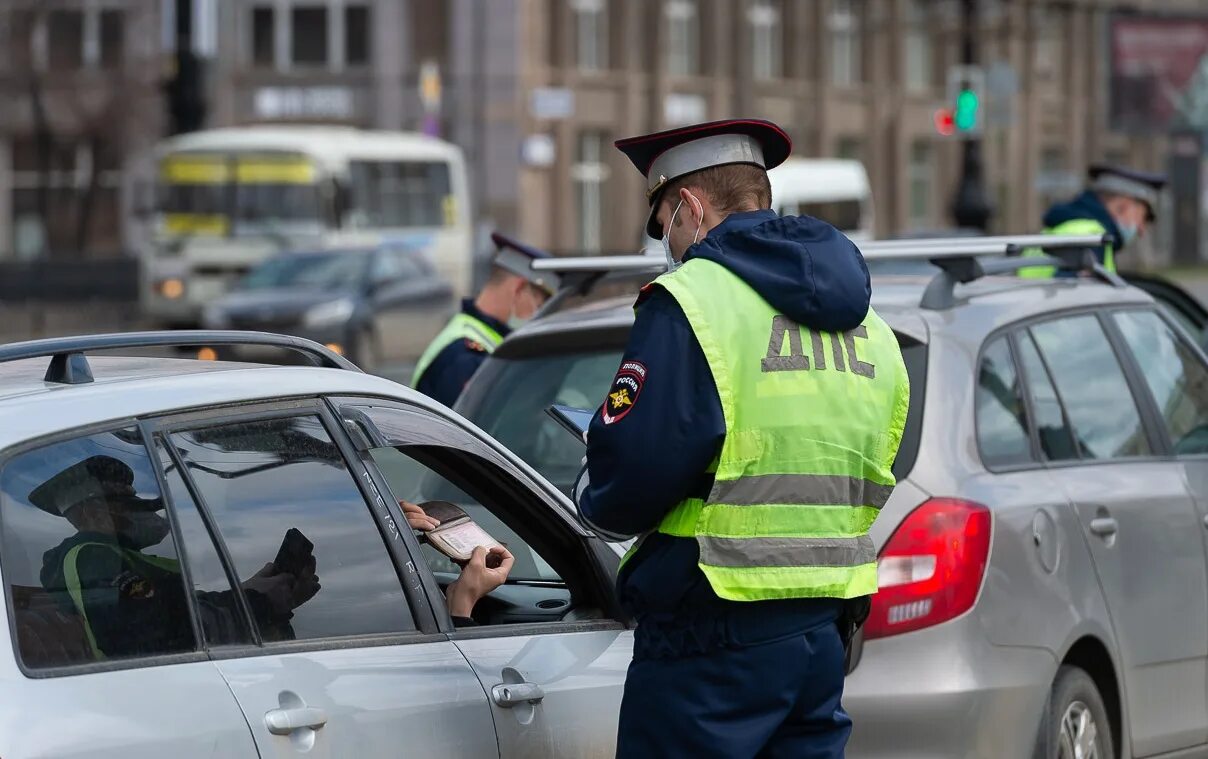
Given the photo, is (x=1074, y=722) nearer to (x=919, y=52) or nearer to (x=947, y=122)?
(x=947, y=122)

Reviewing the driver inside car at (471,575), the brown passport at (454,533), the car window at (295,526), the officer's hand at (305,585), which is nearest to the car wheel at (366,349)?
the brown passport at (454,533)

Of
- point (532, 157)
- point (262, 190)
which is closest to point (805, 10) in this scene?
point (532, 157)

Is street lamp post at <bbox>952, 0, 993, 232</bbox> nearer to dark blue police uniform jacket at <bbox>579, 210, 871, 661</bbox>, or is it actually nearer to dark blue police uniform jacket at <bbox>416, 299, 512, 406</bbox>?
dark blue police uniform jacket at <bbox>416, 299, 512, 406</bbox>

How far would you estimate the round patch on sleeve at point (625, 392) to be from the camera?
359cm

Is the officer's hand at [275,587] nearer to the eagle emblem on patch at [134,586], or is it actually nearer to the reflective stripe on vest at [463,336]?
the eagle emblem on patch at [134,586]

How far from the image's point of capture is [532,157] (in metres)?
44.7

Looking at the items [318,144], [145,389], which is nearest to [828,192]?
[318,144]

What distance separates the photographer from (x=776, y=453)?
3.67 meters

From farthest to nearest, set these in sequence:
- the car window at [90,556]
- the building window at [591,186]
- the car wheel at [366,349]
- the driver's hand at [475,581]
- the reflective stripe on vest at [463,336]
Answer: the building window at [591,186], the car wheel at [366,349], the reflective stripe on vest at [463,336], the driver's hand at [475,581], the car window at [90,556]

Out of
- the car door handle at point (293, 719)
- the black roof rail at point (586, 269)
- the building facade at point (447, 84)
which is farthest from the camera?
the building facade at point (447, 84)

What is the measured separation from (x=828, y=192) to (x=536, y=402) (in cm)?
2876

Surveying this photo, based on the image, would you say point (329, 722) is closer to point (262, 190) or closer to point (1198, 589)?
point (1198, 589)

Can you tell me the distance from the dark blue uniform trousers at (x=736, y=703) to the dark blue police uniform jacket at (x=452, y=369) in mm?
3901

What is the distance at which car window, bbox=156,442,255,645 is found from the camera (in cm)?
326
